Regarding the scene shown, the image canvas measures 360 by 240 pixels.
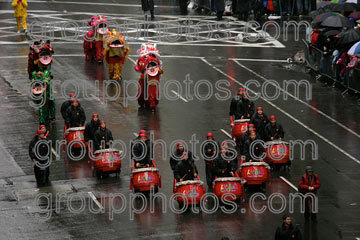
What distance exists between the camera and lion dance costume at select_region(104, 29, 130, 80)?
125 feet

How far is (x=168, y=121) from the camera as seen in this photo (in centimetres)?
3362

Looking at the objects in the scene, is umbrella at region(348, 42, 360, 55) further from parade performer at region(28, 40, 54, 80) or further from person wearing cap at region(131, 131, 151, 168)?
person wearing cap at region(131, 131, 151, 168)

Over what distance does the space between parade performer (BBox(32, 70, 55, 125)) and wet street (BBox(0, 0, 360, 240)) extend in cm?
46

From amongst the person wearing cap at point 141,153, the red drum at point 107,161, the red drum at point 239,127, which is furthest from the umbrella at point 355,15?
the person wearing cap at point 141,153

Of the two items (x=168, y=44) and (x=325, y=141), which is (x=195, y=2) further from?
(x=325, y=141)

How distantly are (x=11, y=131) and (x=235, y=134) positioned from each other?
769 cm

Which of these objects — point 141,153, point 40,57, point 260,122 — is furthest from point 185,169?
point 40,57

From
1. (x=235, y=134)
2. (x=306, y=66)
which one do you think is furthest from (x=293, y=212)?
(x=306, y=66)

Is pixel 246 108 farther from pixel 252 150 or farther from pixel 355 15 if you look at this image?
pixel 355 15

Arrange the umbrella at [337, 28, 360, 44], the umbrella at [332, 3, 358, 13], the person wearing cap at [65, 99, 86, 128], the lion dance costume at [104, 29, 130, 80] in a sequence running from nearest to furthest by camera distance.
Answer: the person wearing cap at [65, 99, 86, 128], the umbrella at [337, 28, 360, 44], the lion dance costume at [104, 29, 130, 80], the umbrella at [332, 3, 358, 13]

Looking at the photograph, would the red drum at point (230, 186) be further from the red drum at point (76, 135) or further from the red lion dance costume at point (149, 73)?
the red lion dance costume at point (149, 73)

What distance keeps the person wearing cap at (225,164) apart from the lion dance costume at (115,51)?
1318 cm

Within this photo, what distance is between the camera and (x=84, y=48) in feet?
140

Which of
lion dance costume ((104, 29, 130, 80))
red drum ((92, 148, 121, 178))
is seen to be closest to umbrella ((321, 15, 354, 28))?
lion dance costume ((104, 29, 130, 80))
